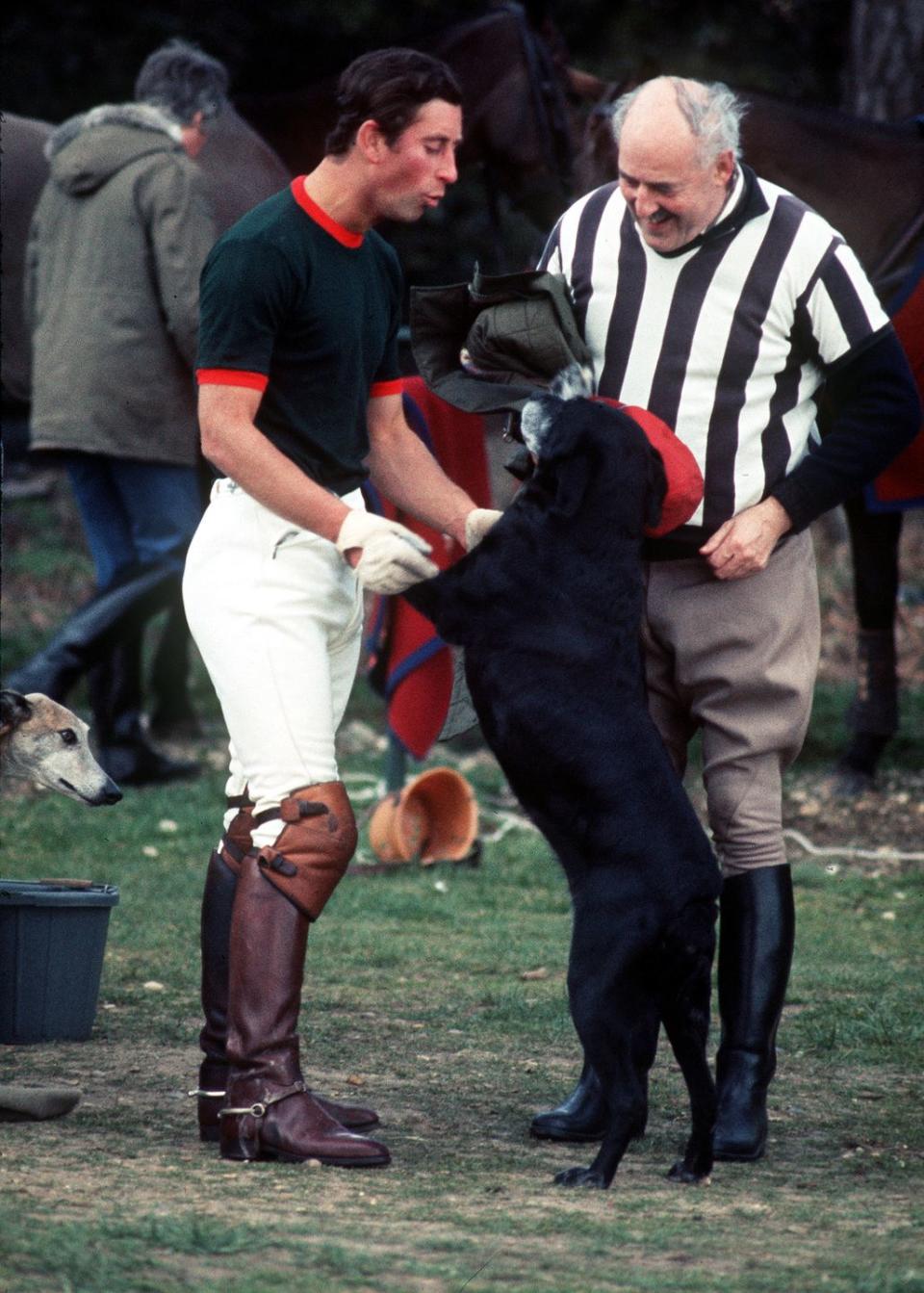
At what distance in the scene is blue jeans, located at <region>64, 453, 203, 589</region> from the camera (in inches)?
269

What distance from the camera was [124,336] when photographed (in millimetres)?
6781

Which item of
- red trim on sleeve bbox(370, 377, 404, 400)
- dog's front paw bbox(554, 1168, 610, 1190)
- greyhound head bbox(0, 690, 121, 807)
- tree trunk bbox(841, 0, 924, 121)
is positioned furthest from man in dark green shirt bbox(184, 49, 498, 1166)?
tree trunk bbox(841, 0, 924, 121)

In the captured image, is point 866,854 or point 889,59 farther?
point 889,59

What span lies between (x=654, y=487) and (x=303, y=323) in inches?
26.3

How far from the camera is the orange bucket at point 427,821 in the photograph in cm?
610

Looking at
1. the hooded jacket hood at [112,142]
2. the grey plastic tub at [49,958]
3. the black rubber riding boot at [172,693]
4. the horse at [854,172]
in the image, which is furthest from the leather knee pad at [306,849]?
the black rubber riding boot at [172,693]

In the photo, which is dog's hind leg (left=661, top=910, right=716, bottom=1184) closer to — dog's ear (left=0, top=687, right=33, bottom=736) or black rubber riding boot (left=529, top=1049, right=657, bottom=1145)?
black rubber riding boot (left=529, top=1049, right=657, bottom=1145)

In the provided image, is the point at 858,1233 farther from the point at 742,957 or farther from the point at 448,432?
the point at 448,432

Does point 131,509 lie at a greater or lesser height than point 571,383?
greater

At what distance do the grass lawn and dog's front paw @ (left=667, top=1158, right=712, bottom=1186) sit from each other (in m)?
0.04

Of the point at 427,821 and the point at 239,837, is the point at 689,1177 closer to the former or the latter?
the point at 239,837

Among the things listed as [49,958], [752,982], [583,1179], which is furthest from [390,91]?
[49,958]

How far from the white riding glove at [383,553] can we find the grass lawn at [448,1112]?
989 millimetres

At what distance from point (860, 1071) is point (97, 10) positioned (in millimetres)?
11102
